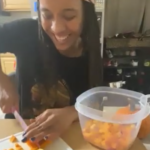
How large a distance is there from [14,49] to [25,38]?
5 cm

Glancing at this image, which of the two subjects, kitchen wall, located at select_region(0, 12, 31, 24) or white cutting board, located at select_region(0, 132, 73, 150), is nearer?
white cutting board, located at select_region(0, 132, 73, 150)

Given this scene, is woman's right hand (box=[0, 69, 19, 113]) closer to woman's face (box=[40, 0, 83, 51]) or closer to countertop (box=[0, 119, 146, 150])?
countertop (box=[0, 119, 146, 150])

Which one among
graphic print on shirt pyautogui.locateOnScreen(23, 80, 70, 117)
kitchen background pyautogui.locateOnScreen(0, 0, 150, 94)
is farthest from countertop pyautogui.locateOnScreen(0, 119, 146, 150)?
kitchen background pyautogui.locateOnScreen(0, 0, 150, 94)

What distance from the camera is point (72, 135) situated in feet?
2.10

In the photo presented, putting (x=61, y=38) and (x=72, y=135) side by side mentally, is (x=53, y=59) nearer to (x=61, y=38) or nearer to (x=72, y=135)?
(x=61, y=38)

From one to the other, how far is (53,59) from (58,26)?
6.9 inches

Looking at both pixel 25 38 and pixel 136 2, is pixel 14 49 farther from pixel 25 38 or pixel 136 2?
pixel 136 2

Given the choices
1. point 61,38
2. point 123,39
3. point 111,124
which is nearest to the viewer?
point 111,124

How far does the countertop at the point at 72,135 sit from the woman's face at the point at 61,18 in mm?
246

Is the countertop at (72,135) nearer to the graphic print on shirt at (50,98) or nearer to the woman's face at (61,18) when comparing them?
the graphic print on shirt at (50,98)

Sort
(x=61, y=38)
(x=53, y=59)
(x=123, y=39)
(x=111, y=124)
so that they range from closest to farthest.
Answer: (x=111, y=124)
(x=61, y=38)
(x=53, y=59)
(x=123, y=39)

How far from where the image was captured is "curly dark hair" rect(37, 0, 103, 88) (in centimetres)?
72

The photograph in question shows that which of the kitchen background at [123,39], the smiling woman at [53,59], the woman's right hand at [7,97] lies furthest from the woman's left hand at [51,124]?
the kitchen background at [123,39]

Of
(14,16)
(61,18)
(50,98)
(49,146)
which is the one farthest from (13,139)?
(14,16)
